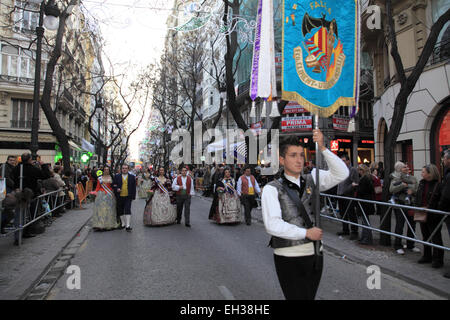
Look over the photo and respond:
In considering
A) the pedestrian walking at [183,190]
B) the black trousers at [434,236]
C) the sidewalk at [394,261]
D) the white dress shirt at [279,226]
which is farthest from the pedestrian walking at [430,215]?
the pedestrian walking at [183,190]

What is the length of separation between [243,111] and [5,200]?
28735mm

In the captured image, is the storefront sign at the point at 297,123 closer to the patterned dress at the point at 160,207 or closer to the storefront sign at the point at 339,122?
the storefront sign at the point at 339,122

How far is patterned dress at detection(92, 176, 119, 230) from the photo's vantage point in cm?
934

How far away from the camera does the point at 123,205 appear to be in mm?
9672

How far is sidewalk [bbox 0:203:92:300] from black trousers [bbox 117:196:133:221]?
4.24 ft

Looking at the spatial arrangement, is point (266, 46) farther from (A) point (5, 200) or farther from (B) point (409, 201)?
(A) point (5, 200)

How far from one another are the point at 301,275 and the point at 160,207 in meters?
7.98

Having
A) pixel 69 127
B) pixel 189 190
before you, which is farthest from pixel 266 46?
pixel 69 127

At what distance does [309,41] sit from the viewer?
386 cm

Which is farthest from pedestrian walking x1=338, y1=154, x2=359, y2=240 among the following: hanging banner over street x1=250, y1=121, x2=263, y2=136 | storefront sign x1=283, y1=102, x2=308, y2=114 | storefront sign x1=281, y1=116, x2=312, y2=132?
hanging banner over street x1=250, y1=121, x2=263, y2=136

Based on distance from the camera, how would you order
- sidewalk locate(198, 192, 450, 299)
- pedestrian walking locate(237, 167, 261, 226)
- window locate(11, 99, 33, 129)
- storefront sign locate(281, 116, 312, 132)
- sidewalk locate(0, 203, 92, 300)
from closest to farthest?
sidewalk locate(0, 203, 92, 300) < sidewalk locate(198, 192, 450, 299) < pedestrian walking locate(237, 167, 261, 226) < window locate(11, 99, 33, 129) < storefront sign locate(281, 116, 312, 132)

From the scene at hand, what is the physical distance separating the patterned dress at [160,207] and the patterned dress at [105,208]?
1015mm

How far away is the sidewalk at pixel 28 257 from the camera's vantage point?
4.56 meters

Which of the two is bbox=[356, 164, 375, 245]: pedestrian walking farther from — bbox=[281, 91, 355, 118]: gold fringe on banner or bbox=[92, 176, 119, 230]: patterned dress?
bbox=[92, 176, 119, 230]: patterned dress
